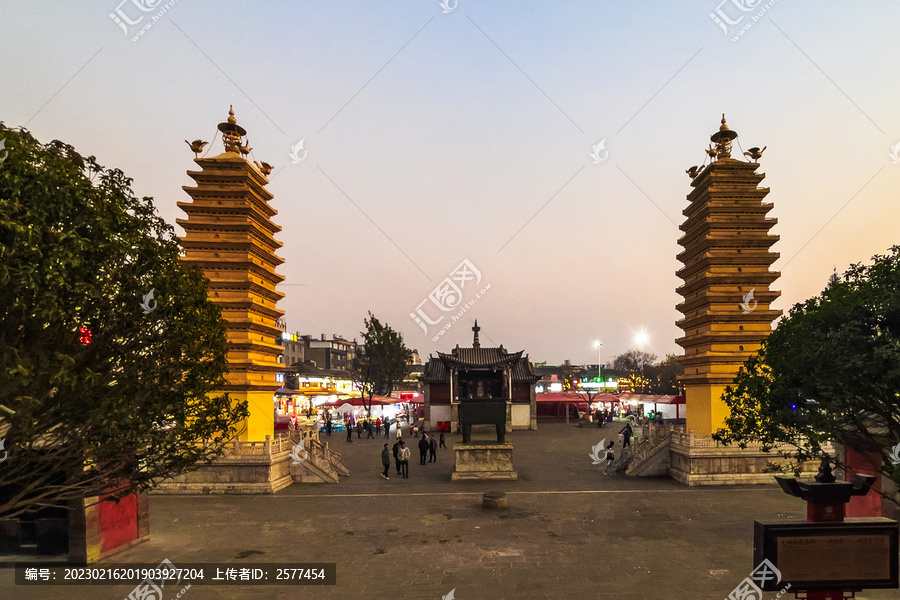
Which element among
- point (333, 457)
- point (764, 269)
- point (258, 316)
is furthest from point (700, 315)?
point (258, 316)

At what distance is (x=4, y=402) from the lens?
21.8 feet

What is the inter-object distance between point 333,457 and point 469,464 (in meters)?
6.28

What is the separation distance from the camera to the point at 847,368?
24.6 ft

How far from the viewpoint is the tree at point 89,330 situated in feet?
20.3

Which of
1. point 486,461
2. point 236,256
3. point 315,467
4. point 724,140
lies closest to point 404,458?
point 486,461

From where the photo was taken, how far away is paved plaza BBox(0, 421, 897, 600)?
9406 mm

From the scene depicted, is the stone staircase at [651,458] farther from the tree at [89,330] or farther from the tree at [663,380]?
the tree at [663,380]

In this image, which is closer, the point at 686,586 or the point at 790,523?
the point at 790,523

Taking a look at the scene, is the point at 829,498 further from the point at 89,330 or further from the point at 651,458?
the point at 651,458

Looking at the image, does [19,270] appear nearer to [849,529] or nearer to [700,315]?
[849,529]

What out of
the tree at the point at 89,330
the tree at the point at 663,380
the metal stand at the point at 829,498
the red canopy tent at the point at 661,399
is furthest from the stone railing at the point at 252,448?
the tree at the point at 663,380

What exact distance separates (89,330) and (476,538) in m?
9.69

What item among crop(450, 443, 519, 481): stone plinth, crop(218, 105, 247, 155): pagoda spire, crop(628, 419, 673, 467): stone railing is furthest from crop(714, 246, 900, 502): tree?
crop(218, 105, 247, 155): pagoda spire

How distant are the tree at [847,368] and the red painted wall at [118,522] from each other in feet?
46.6
